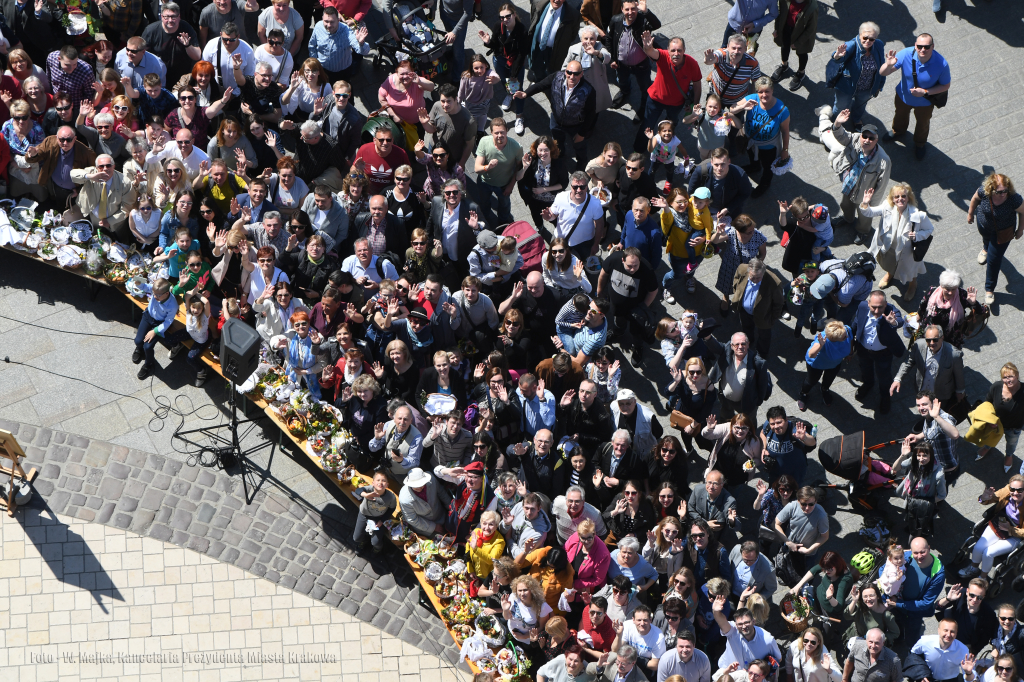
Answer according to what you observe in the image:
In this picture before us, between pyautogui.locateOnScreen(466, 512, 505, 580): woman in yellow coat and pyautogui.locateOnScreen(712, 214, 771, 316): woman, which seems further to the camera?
pyautogui.locateOnScreen(712, 214, 771, 316): woman

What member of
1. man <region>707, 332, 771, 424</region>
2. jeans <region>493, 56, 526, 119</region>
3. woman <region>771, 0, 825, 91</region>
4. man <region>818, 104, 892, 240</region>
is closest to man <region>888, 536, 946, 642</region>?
man <region>707, 332, 771, 424</region>

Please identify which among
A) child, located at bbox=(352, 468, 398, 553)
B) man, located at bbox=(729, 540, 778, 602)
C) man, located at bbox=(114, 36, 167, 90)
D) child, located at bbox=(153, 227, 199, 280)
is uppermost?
man, located at bbox=(114, 36, 167, 90)

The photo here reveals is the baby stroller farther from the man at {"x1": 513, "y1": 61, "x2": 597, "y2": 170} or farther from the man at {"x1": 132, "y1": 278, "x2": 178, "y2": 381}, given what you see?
the man at {"x1": 132, "y1": 278, "x2": 178, "y2": 381}

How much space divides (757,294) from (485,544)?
156 inches

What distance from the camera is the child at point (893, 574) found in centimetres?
1327

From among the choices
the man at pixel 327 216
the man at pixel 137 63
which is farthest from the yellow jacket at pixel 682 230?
the man at pixel 137 63

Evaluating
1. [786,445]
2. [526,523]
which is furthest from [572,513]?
[786,445]

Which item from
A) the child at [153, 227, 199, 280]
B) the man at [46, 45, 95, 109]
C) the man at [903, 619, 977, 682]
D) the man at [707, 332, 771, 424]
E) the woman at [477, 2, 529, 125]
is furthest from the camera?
the woman at [477, 2, 529, 125]

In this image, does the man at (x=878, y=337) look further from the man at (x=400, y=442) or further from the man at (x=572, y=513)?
the man at (x=400, y=442)

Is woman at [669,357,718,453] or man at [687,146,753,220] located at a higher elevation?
man at [687,146,753,220]

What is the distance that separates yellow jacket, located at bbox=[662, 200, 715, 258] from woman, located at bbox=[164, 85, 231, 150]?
521cm

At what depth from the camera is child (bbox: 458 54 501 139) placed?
16.3 meters

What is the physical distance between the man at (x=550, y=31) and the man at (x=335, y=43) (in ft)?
6.63

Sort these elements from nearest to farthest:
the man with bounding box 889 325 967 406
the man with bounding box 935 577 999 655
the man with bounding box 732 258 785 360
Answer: the man with bounding box 935 577 999 655, the man with bounding box 889 325 967 406, the man with bounding box 732 258 785 360
